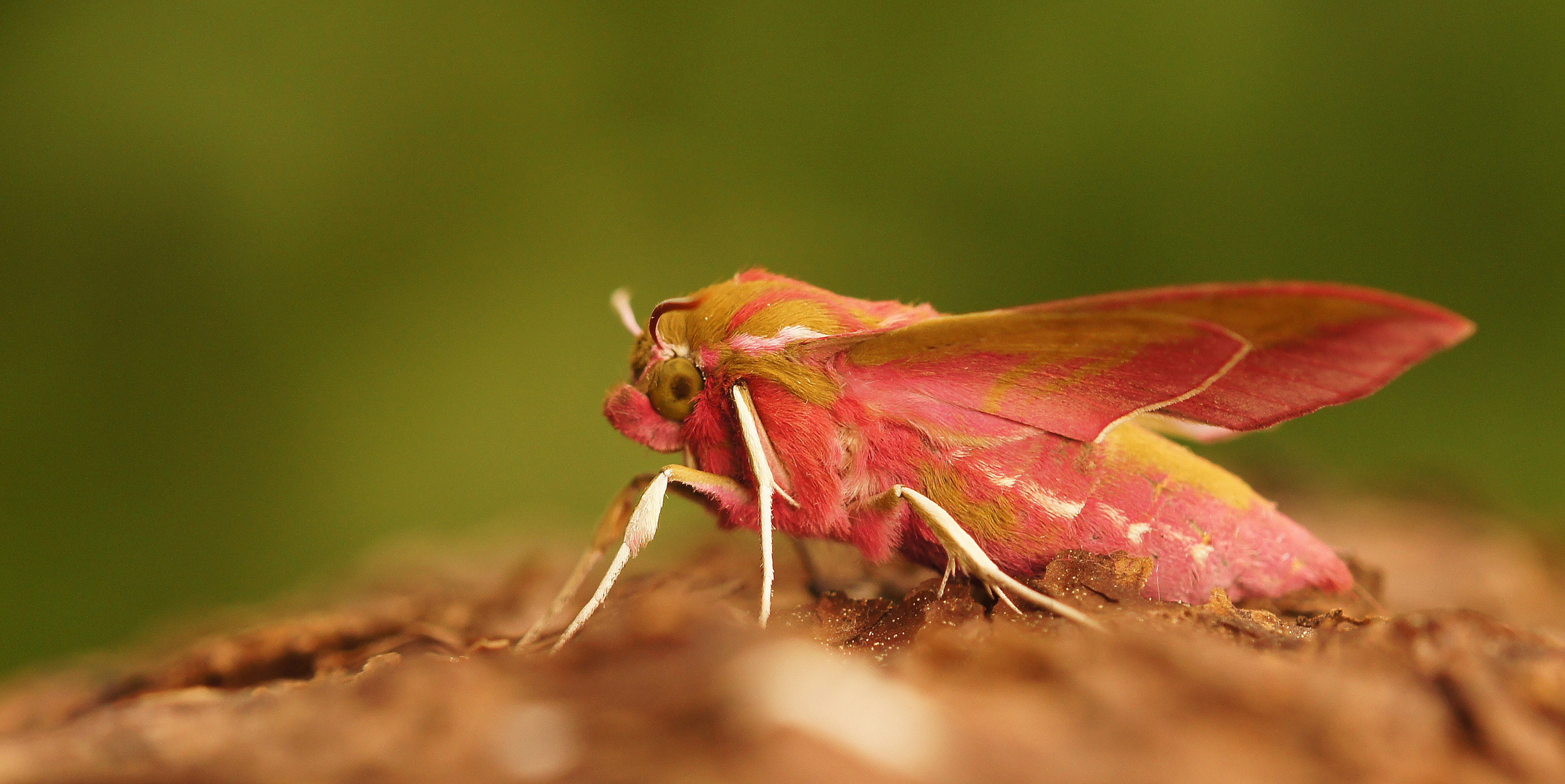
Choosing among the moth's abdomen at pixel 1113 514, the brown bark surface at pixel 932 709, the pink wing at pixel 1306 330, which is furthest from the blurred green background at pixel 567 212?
the brown bark surface at pixel 932 709

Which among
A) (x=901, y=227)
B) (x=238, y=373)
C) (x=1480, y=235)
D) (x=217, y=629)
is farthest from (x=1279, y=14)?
(x=238, y=373)

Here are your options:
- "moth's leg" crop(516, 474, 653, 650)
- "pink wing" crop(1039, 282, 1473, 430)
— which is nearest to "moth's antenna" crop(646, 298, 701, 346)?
"moth's leg" crop(516, 474, 653, 650)

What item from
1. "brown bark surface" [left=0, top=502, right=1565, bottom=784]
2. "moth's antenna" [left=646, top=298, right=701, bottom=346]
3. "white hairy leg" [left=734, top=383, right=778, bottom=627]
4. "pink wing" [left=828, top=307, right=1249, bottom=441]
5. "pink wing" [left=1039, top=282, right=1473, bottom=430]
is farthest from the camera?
"moth's antenna" [left=646, top=298, right=701, bottom=346]

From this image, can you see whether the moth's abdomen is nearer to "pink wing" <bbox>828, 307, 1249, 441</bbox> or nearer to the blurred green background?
"pink wing" <bbox>828, 307, 1249, 441</bbox>

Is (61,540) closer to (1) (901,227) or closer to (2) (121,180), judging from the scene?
(2) (121,180)

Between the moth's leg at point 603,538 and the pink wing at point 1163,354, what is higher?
the pink wing at point 1163,354

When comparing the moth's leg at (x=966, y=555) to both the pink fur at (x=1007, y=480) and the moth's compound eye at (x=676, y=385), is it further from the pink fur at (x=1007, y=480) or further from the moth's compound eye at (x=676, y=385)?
the moth's compound eye at (x=676, y=385)
